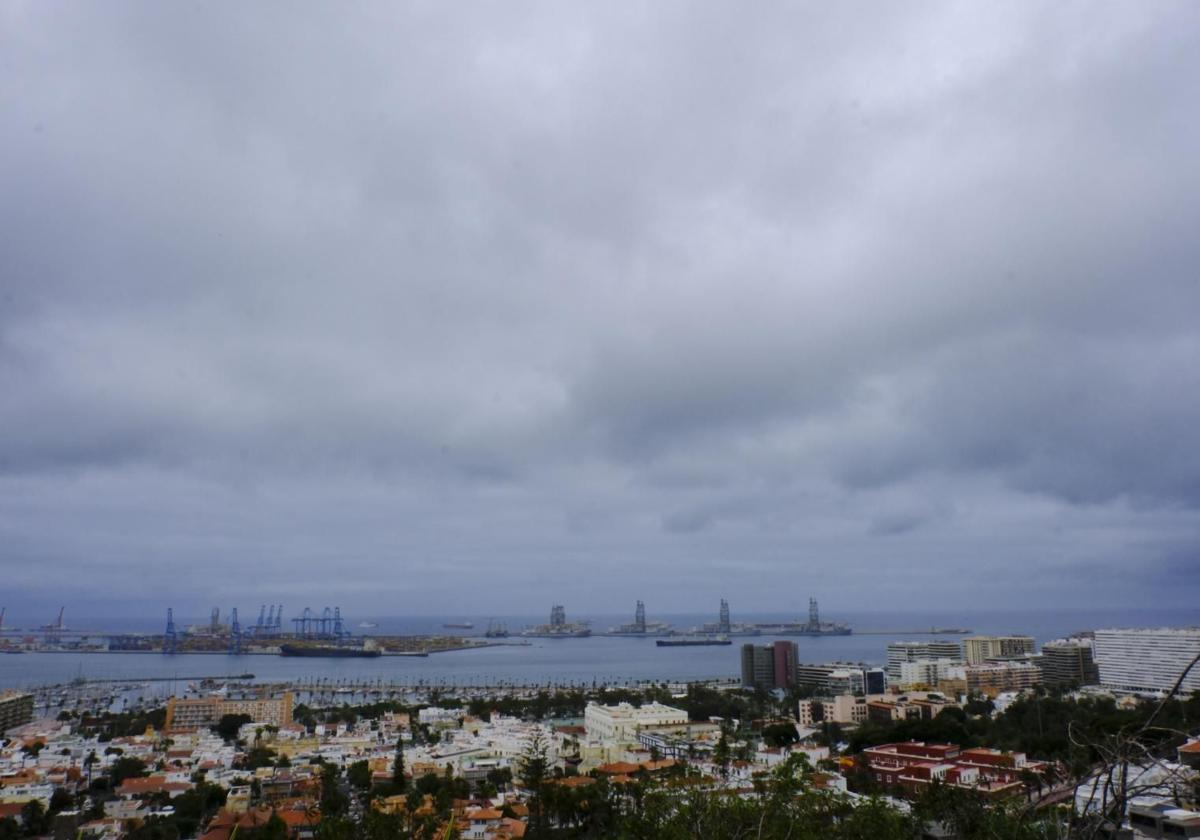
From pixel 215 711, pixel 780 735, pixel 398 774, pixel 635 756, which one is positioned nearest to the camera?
pixel 398 774

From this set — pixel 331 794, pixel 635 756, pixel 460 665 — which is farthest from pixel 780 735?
Result: pixel 460 665

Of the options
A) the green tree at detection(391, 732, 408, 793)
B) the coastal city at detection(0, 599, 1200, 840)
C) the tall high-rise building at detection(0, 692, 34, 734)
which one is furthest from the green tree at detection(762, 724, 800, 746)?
the tall high-rise building at detection(0, 692, 34, 734)

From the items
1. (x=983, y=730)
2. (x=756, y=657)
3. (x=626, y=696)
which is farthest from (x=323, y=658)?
(x=983, y=730)

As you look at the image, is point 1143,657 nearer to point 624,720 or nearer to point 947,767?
point 624,720

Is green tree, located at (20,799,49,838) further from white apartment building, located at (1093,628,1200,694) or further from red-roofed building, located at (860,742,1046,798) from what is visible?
white apartment building, located at (1093,628,1200,694)

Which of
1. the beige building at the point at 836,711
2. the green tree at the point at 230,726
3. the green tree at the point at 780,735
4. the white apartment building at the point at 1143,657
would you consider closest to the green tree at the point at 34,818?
the green tree at the point at 230,726
